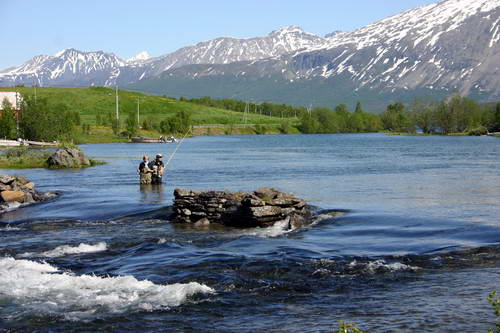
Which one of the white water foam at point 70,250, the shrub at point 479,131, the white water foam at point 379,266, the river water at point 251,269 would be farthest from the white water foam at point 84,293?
the shrub at point 479,131

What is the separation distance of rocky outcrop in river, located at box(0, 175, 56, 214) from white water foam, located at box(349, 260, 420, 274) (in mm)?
22605

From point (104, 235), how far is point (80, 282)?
855 cm

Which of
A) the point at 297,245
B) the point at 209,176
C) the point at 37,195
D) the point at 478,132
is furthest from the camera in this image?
the point at 478,132

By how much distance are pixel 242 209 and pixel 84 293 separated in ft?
40.4

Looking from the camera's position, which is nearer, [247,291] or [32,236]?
[247,291]

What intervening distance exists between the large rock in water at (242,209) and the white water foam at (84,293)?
34.2 feet

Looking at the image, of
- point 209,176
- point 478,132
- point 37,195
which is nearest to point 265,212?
point 37,195

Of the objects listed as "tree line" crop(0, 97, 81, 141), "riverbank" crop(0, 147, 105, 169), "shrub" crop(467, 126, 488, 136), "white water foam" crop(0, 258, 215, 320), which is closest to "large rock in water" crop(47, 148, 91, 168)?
"riverbank" crop(0, 147, 105, 169)

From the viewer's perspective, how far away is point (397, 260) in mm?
21484

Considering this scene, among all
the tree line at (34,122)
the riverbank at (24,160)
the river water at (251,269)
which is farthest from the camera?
the tree line at (34,122)

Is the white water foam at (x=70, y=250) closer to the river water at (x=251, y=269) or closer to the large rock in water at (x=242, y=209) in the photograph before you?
the river water at (x=251, y=269)

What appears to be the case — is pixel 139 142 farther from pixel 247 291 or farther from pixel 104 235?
pixel 247 291

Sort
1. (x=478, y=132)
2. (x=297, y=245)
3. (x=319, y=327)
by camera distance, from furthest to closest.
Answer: (x=478, y=132), (x=297, y=245), (x=319, y=327)

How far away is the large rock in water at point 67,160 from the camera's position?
6431 cm
